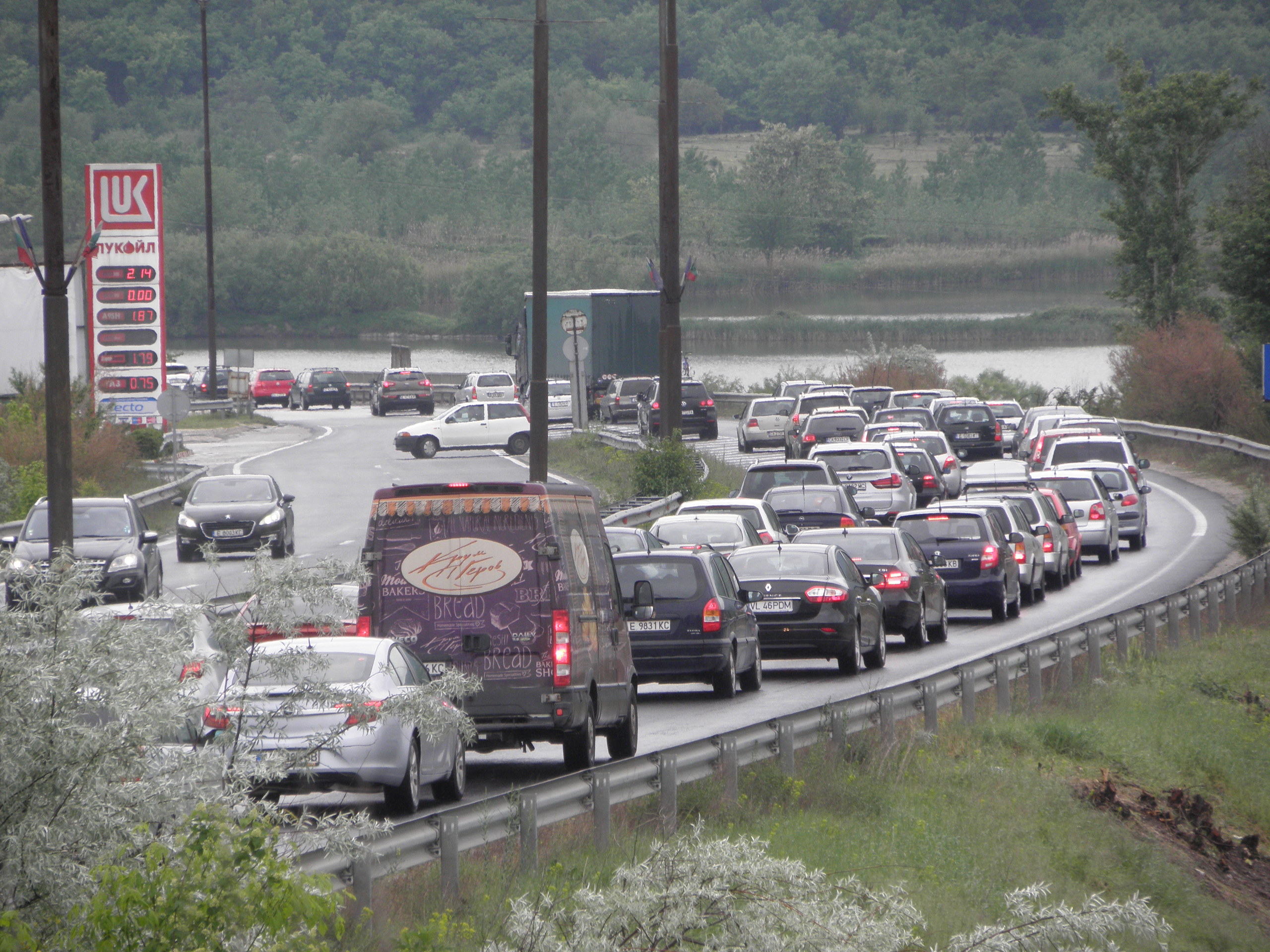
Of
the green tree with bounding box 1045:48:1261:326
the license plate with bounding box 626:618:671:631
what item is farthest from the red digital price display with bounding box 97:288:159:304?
the license plate with bounding box 626:618:671:631

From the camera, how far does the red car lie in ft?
264

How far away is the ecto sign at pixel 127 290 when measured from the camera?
164ft

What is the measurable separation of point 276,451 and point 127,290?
613 cm

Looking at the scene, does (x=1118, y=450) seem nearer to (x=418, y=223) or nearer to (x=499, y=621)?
(x=499, y=621)

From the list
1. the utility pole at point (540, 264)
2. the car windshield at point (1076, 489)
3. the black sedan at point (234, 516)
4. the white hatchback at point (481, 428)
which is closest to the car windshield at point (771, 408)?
the white hatchback at point (481, 428)

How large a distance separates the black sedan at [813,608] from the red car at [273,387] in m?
62.4

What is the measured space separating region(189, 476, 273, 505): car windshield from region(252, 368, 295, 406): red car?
47945 mm

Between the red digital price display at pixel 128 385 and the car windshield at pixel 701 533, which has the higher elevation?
the red digital price display at pixel 128 385

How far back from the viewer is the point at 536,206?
88.6 feet

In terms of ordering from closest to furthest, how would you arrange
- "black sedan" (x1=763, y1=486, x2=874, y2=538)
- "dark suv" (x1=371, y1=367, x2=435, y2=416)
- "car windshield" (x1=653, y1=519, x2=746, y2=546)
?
"car windshield" (x1=653, y1=519, x2=746, y2=546) → "black sedan" (x1=763, y1=486, x2=874, y2=538) → "dark suv" (x1=371, y1=367, x2=435, y2=416)

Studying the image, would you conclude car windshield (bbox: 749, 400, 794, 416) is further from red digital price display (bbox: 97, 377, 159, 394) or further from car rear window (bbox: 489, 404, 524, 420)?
red digital price display (bbox: 97, 377, 159, 394)

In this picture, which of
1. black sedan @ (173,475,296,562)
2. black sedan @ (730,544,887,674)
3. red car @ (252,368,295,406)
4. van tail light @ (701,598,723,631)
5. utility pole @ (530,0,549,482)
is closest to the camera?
van tail light @ (701,598,723,631)

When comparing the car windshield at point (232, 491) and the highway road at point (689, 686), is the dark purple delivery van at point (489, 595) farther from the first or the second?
the car windshield at point (232, 491)

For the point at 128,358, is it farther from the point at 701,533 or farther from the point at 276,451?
the point at 701,533
